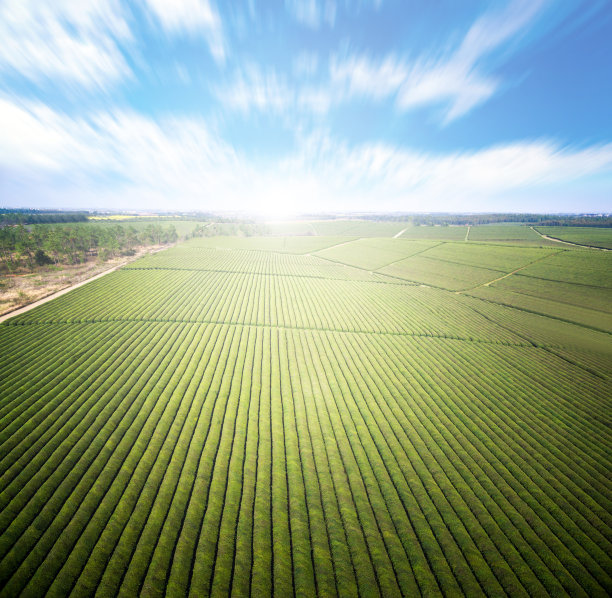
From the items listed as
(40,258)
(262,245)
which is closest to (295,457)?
(40,258)

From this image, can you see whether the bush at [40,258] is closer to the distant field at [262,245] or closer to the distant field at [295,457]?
the distant field at [262,245]

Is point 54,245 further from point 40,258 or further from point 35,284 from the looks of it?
point 35,284

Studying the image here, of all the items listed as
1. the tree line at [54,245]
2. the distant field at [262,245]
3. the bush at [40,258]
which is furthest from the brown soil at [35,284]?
the distant field at [262,245]

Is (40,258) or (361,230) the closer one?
(40,258)

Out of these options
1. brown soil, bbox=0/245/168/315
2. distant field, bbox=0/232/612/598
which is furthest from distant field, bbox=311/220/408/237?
distant field, bbox=0/232/612/598

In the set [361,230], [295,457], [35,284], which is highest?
[361,230]

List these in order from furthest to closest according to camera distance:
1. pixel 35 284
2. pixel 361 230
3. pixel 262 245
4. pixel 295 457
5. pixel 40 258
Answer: pixel 361 230 → pixel 262 245 → pixel 40 258 → pixel 35 284 → pixel 295 457

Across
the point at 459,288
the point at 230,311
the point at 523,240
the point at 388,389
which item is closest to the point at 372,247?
the point at 459,288
